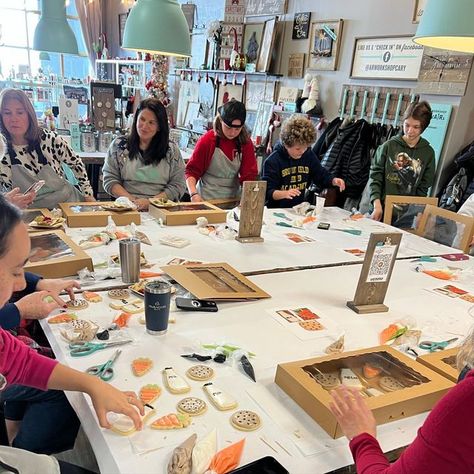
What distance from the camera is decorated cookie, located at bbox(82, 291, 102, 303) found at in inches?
54.8

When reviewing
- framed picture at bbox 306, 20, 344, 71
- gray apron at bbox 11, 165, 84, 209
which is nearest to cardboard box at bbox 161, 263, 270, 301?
gray apron at bbox 11, 165, 84, 209

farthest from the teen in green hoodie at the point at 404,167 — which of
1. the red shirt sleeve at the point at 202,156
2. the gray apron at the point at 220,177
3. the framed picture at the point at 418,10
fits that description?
the red shirt sleeve at the point at 202,156

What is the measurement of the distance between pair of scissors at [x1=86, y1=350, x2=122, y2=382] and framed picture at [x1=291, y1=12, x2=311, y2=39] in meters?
4.05

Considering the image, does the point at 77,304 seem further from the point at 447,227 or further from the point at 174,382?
the point at 447,227

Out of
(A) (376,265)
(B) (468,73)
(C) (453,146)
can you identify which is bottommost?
(A) (376,265)

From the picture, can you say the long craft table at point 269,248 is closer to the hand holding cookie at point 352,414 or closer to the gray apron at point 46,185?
the gray apron at point 46,185

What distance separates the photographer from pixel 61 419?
1387mm

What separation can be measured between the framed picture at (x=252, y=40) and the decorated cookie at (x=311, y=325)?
4.06m

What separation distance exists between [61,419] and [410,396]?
1.06m

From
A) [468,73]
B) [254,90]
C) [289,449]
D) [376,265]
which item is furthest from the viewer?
[254,90]

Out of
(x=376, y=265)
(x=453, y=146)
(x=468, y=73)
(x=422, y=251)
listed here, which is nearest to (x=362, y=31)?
(x=468, y=73)

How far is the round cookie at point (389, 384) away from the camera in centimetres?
102

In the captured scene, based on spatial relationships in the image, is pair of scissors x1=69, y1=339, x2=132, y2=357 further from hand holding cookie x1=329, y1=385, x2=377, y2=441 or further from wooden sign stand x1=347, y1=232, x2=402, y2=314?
wooden sign stand x1=347, y1=232, x2=402, y2=314

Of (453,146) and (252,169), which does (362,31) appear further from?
(252,169)
